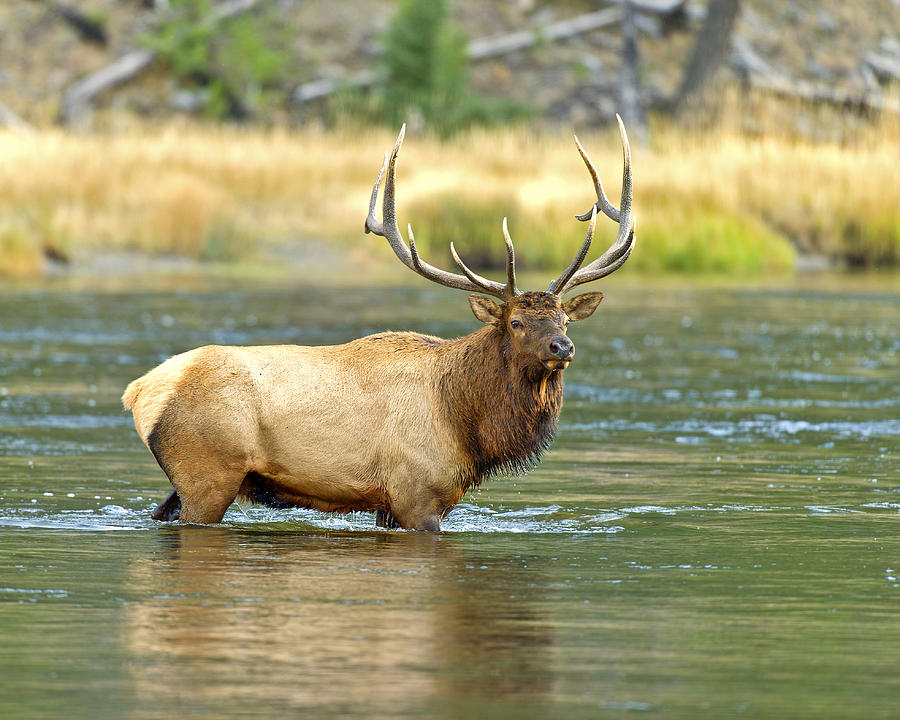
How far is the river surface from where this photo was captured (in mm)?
5609

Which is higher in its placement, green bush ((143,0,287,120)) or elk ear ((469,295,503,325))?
green bush ((143,0,287,120))

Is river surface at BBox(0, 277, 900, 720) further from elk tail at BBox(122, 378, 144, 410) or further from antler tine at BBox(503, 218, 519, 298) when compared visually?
antler tine at BBox(503, 218, 519, 298)

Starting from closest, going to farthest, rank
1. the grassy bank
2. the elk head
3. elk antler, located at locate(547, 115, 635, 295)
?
the elk head, elk antler, located at locate(547, 115, 635, 295), the grassy bank

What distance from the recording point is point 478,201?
29.0 meters

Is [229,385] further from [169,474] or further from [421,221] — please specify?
[421,221]

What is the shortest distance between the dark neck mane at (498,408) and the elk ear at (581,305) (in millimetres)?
355

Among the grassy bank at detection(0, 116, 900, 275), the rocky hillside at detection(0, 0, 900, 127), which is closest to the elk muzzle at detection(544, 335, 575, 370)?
the grassy bank at detection(0, 116, 900, 275)

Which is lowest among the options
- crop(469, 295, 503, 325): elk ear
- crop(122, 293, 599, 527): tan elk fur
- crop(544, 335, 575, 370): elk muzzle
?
crop(122, 293, 599, 527): tan elk fur

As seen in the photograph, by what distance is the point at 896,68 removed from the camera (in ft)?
163

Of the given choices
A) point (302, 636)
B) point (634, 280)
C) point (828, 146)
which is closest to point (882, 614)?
point (302, 636)

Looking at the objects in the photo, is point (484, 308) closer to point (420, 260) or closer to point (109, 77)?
point (420, 260)

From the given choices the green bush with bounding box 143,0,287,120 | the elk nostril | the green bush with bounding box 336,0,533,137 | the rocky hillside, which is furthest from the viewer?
the rocky hillside

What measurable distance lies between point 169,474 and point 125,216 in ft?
67.0

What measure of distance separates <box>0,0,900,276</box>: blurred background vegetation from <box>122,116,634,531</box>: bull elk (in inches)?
682
